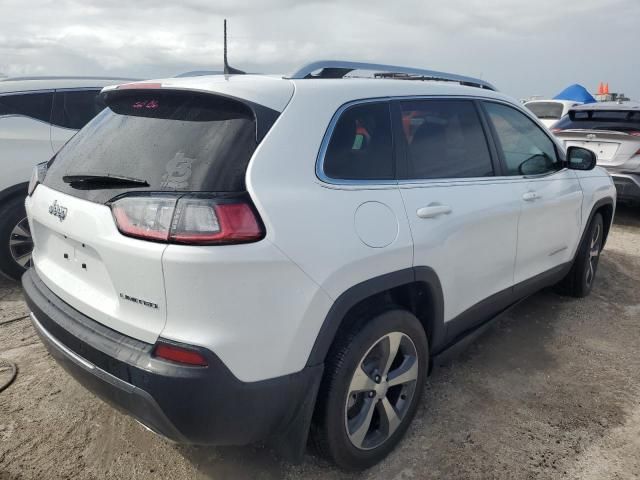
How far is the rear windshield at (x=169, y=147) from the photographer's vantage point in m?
1.89

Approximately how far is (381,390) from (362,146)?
111 cm

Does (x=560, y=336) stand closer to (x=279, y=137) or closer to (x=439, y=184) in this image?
Answer: (x=439, y=184)

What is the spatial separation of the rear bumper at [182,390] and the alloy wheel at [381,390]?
359mm

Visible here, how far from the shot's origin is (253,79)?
2.23 metres

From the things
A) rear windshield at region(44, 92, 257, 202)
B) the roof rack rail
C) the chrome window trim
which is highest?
the roof rack rail

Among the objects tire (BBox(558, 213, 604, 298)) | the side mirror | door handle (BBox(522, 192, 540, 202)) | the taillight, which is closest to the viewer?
the taillight

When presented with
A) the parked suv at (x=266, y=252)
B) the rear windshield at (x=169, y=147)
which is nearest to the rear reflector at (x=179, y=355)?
the parked suv at (x=266, y=252)

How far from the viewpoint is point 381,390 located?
2416 millimetres

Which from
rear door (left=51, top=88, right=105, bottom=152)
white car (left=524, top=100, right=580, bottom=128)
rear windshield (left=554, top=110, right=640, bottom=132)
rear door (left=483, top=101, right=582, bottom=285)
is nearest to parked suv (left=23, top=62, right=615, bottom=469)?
rear door (left=483, top=101, right=582, bottom=285)

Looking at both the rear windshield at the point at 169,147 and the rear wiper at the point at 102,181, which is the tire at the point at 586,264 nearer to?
the rear windshield at the point at 169,147

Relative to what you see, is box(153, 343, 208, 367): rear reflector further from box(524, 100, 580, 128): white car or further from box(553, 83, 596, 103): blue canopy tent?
box(553, 83, 596, 103): blue canopy tent

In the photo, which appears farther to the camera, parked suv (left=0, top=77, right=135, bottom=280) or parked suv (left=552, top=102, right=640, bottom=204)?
parked suv (left=552, top=102, right=640, bottom=204)

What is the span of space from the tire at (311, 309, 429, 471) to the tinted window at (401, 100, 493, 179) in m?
0.77

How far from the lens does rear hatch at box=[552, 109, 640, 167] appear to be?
686 centimetres
